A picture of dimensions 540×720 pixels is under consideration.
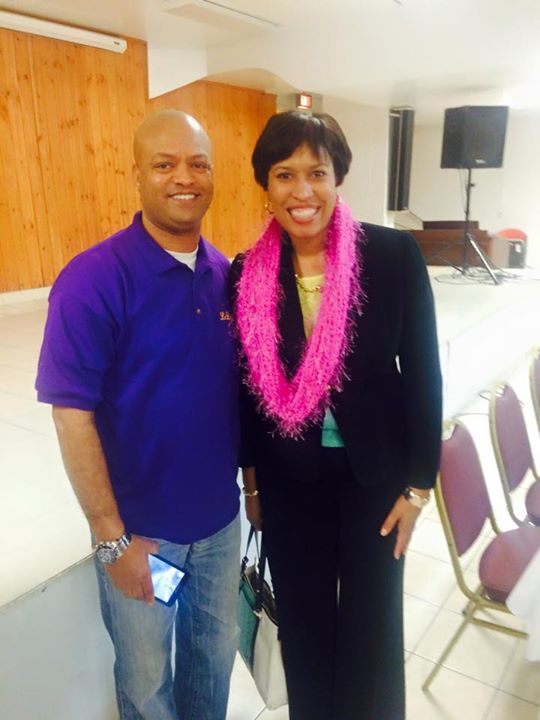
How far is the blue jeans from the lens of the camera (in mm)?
1233

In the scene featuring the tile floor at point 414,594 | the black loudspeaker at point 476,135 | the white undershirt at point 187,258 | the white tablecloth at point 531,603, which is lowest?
the tile floor at point 414,594

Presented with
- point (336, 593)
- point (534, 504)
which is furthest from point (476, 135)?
point (336, 593)

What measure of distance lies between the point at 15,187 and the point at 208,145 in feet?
14.7

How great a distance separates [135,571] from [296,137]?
3.00ft

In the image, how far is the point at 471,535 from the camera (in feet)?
5.61

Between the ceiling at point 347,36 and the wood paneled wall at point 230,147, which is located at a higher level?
the ceiling at point 347,36

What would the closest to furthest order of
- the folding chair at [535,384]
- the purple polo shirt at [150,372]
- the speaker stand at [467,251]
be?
1. the purple polo shirt at [150,372]
2. the folding chair at [535,384]
3. the speaker stand at [467,251]

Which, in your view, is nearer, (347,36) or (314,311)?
(314,311)

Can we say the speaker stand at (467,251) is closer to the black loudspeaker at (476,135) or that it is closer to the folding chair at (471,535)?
the black loudspeaker at (476,135)

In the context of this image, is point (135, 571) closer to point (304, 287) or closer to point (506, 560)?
point (304, 287)

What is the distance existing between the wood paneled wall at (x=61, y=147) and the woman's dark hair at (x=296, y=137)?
4.53m

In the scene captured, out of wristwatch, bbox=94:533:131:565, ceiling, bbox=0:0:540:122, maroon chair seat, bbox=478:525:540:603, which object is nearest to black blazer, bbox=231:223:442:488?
wristwatch, bbox=94:533:131:565

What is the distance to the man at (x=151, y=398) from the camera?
1.05 metres

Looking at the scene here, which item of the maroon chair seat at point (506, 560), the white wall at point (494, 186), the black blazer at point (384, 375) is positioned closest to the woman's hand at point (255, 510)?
the black blazer at point (384, 375)
